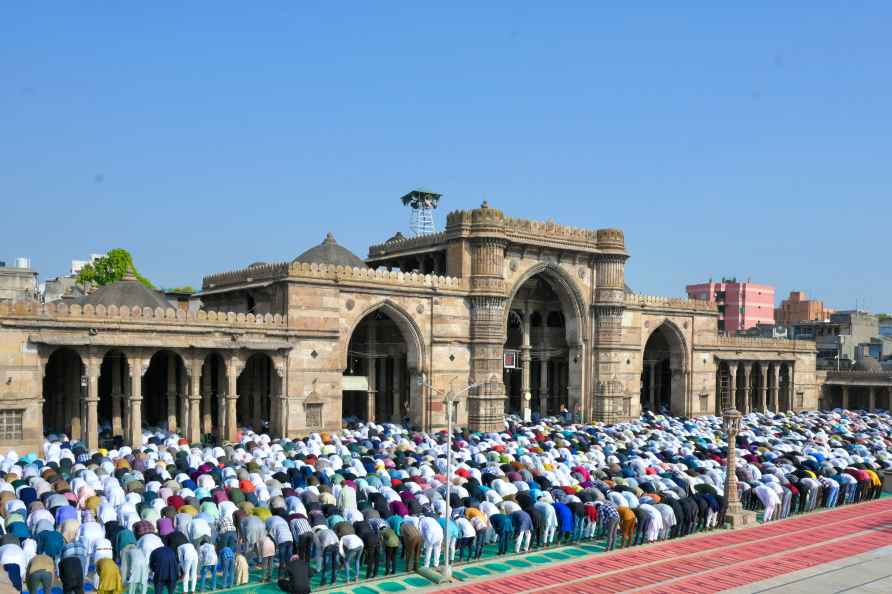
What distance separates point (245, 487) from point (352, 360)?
24.8 m

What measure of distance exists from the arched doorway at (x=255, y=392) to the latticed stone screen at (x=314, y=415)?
118 inches

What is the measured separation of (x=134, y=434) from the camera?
106 feet

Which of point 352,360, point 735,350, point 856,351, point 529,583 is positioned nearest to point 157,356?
point 352,360

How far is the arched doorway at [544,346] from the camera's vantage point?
163ft

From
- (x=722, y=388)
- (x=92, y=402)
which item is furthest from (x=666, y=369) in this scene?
(x=92, y=402)

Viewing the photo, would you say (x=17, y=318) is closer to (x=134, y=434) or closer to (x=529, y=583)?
(x=134, y=434)

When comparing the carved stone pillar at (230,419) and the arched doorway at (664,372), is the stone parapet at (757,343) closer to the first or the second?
the arched doorway at (664,372)

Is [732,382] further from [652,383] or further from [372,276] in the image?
[372,276]

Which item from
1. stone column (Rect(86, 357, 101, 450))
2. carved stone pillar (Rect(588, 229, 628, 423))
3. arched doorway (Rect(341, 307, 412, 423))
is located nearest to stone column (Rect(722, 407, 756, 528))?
arched doorway (Rect(341, 307, 412, 423))

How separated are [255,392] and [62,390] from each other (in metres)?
9.23

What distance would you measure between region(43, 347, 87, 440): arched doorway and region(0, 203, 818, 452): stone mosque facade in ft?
0.29

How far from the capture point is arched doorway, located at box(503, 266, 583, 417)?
49594mm

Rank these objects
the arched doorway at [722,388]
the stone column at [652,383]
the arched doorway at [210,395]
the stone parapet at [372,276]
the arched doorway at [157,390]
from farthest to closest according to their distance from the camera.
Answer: the arched doorway at [722,388] < the stone column at [652,383] < the arched doorway at [157,390] < the stone parapet at [372,276] < the arched doorway at [210,395]

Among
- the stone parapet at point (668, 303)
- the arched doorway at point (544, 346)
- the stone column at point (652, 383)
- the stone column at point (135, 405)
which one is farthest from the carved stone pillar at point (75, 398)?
the stone column at point (652, 383)
